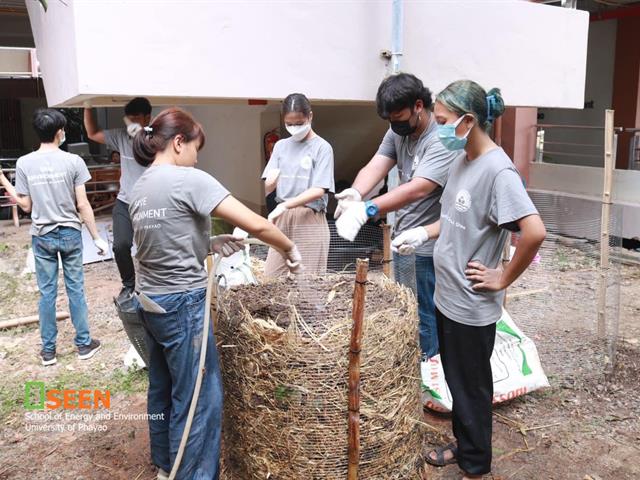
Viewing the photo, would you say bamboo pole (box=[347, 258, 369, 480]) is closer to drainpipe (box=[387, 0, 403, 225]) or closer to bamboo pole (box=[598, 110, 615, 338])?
drainpipe (box=[387, 0, 403, 225])

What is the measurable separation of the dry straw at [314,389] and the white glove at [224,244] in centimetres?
24

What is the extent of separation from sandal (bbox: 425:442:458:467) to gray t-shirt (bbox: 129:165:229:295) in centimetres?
145

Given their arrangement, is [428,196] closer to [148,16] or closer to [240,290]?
[240,290]

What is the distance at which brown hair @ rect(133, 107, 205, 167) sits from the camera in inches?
90.2

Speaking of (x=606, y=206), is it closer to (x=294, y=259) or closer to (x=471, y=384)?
(x=471, y=384)

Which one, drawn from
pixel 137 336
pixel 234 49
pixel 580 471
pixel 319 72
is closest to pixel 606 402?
pixel 580 471

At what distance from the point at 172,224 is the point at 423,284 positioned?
1.55 meters

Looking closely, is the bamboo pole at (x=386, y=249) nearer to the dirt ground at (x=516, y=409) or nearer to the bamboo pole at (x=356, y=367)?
the dirt ground at (x=516, y=409)

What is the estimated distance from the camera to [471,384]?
8.18ft

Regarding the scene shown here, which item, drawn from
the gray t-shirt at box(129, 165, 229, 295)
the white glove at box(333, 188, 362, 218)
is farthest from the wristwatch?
the gray t-shirt at box(129, 165, 229, 295)

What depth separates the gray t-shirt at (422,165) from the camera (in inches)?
111

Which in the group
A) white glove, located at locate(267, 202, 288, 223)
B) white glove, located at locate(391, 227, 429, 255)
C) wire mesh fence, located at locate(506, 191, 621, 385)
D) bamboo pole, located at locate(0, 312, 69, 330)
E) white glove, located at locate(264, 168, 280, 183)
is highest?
white glove, located at locate(264, 168, 280, 183)

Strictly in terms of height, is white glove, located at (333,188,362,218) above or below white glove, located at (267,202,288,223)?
above

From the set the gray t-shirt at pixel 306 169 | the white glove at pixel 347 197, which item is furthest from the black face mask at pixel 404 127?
the gray t-shirt at pixel 306 169
